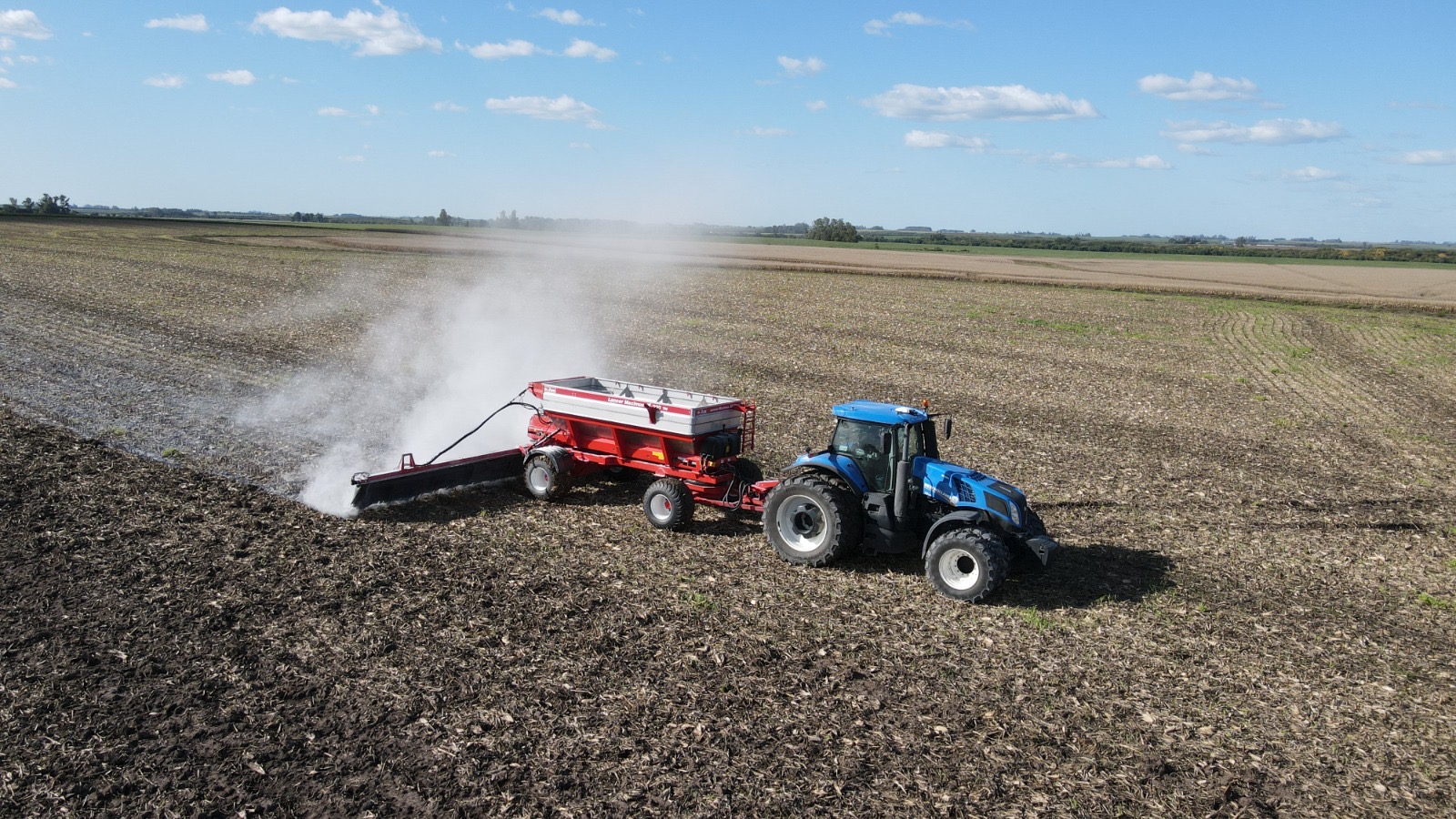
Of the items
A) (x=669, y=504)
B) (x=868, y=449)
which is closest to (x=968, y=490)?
(x=868, y=449)

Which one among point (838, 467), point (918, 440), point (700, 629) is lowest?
point (700, 629)

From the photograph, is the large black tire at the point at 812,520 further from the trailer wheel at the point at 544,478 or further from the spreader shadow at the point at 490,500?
the trailer wheel at the point at 544,478

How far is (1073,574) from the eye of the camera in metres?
12.0

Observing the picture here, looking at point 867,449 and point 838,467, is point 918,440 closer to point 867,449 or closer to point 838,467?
point 867,449

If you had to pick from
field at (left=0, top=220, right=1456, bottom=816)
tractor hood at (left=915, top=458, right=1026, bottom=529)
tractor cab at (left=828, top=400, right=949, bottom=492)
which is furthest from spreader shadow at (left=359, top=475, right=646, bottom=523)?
tractor hood at (left=915, top=458, right=1026, bottom=529)

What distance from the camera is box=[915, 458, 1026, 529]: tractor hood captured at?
439 inches

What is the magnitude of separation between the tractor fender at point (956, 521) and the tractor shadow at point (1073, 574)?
2.24 ft

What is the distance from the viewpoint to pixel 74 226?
8519 cm

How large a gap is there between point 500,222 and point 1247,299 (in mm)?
41381

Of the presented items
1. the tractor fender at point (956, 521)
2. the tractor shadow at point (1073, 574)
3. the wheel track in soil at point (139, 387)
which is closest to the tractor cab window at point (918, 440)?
the tractor fender at point (956, 521)

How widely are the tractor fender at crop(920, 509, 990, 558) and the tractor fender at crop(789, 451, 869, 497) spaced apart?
0.99 meters

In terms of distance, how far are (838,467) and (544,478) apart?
478 cm

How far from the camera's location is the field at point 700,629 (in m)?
7.42

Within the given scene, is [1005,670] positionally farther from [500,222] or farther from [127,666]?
[500,222]
